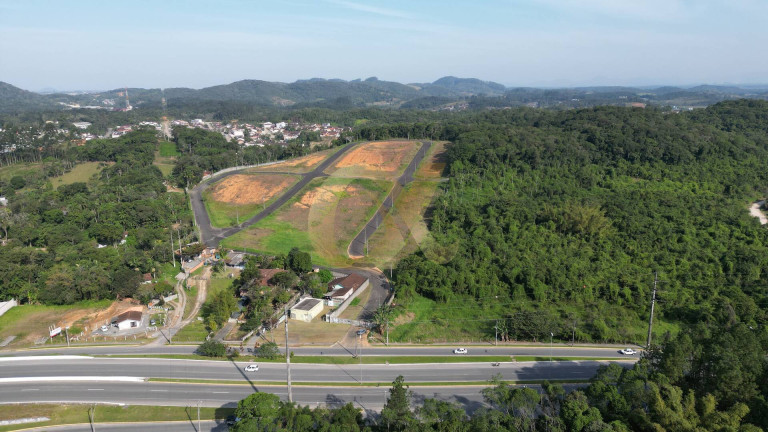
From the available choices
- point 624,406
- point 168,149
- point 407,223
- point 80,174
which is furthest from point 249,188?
point 624,406

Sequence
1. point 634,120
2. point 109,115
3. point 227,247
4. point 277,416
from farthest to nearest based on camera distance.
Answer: point 109,115
point 634,120
point 227,247
point 277,416

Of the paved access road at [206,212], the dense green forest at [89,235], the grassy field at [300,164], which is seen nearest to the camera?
the dense green forest at [89,235]

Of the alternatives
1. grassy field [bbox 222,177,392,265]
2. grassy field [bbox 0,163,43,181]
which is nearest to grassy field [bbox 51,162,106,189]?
grassy field [bbox 0,163,43,181]

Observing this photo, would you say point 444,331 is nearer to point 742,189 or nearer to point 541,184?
point 541,184

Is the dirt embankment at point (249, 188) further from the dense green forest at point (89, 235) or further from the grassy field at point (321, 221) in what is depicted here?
the dense green forest at point (89, 235)

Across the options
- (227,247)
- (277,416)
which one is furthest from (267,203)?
(277,416)

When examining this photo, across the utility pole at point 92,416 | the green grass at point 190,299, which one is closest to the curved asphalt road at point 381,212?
the green grass at point 190,299

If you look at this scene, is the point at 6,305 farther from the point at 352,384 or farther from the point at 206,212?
the point at 352,384
